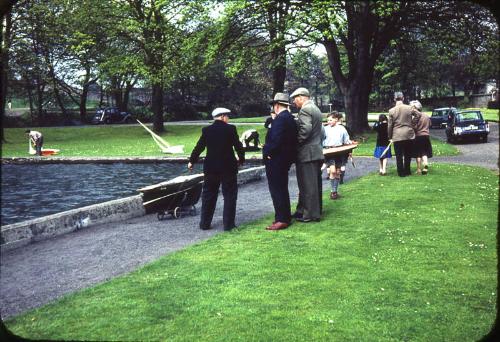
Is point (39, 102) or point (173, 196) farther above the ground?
point (39, 102)

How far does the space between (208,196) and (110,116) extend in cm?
4843

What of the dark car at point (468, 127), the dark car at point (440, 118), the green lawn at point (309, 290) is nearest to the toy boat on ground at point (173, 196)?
the green lawn at point (309, 290)

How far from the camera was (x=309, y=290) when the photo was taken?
5.66m

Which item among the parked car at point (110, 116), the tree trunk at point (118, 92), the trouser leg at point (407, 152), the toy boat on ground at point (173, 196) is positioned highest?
the tree trunk at point (118, 92)

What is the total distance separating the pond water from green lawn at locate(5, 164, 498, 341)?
7766 millimetres

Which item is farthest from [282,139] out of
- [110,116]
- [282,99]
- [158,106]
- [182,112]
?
[182,112]

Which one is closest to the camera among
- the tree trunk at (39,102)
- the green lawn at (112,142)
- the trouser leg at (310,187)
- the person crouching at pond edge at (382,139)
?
the trouser leg at (310,187)

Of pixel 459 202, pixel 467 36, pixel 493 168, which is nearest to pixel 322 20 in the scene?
pixel 467 36

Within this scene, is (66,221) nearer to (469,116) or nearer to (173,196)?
(173,196)

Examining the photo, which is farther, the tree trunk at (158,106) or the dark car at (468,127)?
the tree trunk at (158,106)

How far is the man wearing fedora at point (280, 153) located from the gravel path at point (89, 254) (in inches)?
51.8

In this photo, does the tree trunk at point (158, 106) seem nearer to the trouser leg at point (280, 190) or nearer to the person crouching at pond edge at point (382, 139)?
the person crouching at pond edge at point (382, 139)

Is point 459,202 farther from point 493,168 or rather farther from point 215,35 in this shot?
point 215,35

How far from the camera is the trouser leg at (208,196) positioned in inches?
386
